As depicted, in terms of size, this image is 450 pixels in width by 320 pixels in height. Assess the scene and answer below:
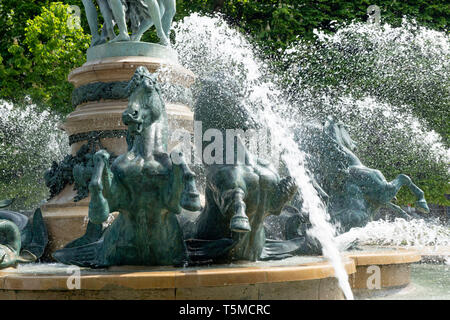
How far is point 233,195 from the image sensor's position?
499 cm

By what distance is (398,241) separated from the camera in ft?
29.3

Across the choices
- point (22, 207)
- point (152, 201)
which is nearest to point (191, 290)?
point (152, 201)

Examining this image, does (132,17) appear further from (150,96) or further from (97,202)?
(97,202)

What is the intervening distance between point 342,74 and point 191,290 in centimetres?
1375

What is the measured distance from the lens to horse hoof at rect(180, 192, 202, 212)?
4305mm

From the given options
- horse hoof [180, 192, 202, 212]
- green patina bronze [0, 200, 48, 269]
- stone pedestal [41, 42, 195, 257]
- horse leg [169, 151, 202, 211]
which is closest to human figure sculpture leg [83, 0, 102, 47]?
stone pedestal [41, 42, 195, 257]

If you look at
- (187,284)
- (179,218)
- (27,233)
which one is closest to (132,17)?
(27,233)

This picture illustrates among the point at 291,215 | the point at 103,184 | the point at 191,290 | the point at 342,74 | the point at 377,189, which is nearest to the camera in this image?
the point at 191,290

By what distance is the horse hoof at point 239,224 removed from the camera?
4.67 meters

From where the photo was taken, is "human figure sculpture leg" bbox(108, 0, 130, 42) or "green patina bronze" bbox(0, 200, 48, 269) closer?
"green patina bronze" bbox(0, 200, 48, 269)

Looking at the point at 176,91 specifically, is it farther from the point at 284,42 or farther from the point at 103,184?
the point at 284,42

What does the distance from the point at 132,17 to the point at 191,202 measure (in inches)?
206

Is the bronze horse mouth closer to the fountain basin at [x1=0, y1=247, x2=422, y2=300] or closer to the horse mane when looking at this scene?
the horse mane

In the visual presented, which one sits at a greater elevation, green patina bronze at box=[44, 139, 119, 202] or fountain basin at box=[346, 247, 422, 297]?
green patina bronze at box=[44, 139, 119, 202]
